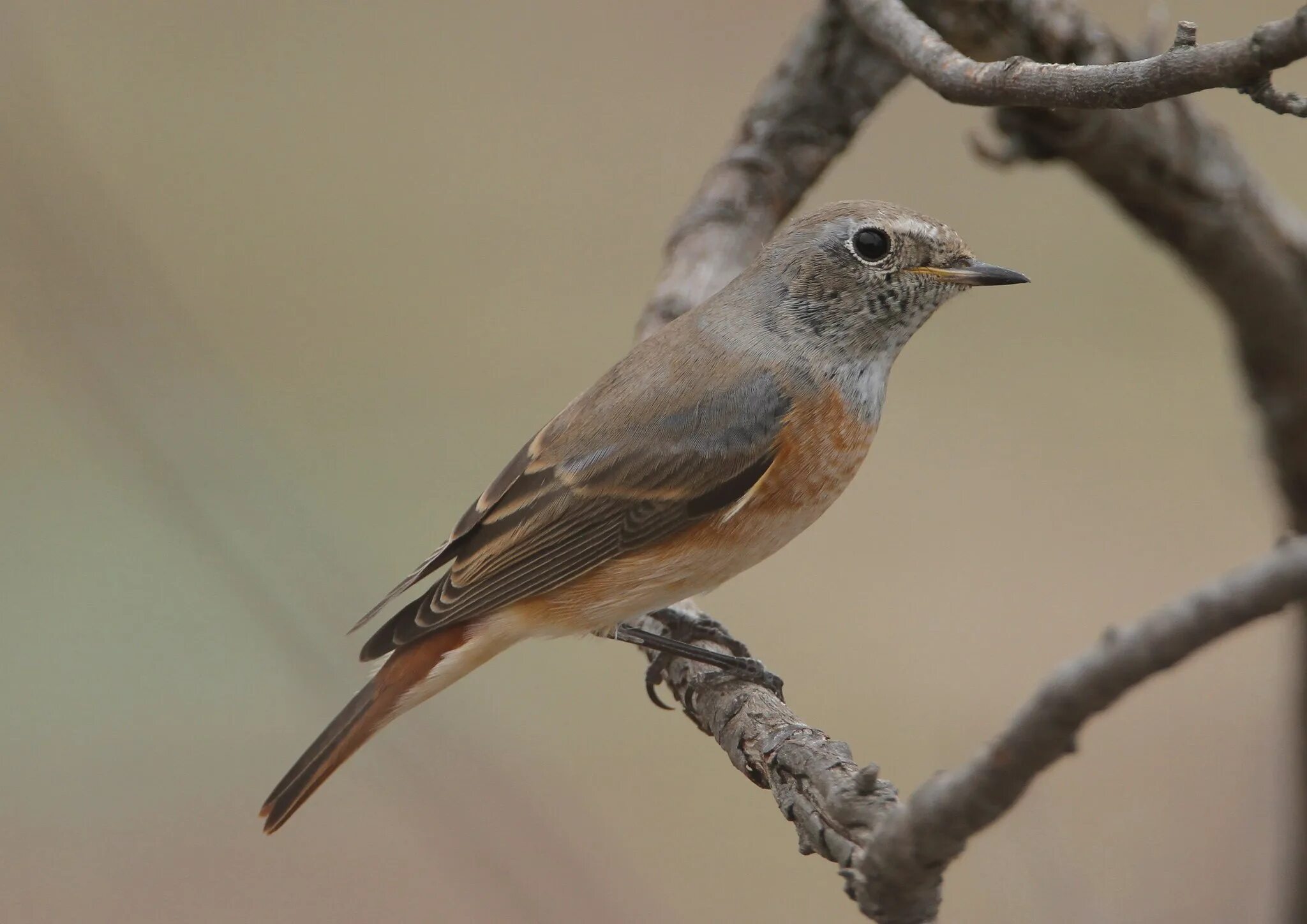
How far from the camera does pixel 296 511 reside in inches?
114

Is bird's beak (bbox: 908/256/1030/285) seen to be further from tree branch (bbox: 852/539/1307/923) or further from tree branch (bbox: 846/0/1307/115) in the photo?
tree branch (bbox: 852/539/1307/923)

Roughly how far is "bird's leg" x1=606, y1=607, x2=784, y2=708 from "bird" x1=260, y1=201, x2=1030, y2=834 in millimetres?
22

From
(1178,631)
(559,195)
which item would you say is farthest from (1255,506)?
(1178,631)

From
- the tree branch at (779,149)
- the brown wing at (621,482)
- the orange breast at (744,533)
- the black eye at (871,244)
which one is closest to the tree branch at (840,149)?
the tree branch at (779,149)

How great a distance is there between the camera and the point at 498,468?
21.5 feet

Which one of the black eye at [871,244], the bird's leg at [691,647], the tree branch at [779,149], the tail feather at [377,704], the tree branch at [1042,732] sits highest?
the tree branch at [779,149]

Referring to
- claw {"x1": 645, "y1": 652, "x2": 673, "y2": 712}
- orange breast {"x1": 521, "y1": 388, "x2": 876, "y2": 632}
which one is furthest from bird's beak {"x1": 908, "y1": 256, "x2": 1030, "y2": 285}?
claw {"x1": 645, "y1": 652, "x2": 673, "y2": 712}

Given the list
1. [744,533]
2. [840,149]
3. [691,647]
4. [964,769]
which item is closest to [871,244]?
[840,149]

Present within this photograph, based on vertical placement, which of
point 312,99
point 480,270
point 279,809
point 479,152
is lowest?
point 279,809

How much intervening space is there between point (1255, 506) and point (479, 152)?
14.6 feet

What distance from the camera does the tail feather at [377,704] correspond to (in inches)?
111

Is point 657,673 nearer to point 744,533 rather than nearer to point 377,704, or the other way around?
point 744,533

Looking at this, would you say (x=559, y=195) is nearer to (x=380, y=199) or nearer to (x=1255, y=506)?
(x=380, y=199)

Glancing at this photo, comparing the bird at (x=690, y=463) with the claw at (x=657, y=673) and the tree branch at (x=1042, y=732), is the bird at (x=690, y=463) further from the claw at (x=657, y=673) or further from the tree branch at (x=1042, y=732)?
the tree branch at (x=1042, y=732)
